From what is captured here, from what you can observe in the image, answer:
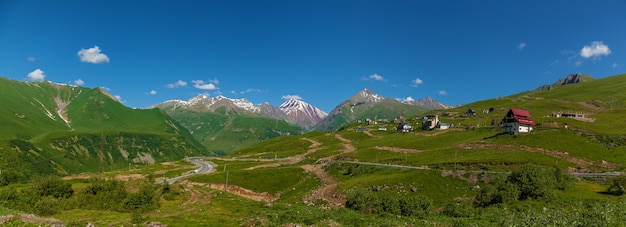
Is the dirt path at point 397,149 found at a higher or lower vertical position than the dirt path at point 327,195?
higher

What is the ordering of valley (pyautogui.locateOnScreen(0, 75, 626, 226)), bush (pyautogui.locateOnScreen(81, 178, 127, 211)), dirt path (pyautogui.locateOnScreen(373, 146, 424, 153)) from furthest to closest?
dirt path (pyautogui.locateOnScreen(373, 146, 424, 153))
bush (pyautogui.locateOnScreen(81, 178, 127, 211))
valley (pyautogui.locateOnScreen(0, 75, 626, 226))

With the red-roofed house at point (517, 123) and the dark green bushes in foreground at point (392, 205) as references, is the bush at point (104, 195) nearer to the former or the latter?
the dark green bushes in foreground at point (392, 205)

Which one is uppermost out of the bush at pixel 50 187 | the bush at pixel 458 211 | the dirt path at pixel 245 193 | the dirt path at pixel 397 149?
the dirt path at pixel 397 149

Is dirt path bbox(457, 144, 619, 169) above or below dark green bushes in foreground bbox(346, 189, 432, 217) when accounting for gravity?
above

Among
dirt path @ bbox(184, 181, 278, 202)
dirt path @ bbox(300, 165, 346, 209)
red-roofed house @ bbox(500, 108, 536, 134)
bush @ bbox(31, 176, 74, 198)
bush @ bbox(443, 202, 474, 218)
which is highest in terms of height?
red-roofed house @ bbox(500, 108, 536, 134)

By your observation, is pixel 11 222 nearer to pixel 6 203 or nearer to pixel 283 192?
pixel 6 203

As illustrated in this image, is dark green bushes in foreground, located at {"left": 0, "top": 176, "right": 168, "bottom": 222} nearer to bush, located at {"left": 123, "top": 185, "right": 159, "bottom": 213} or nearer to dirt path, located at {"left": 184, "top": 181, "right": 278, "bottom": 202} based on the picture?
bush, located at {"left": 123, "top": 185, "right": 159, "bottom": 213}

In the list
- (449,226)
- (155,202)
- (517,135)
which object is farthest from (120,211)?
(517,135)

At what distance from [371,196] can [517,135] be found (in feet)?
314

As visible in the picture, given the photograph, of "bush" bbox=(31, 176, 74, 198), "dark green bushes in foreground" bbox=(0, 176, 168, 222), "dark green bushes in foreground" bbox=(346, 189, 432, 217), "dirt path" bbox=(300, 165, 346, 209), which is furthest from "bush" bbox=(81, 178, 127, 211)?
"dark green bushes in foreground" bbox=(346, 189, 432, 217)

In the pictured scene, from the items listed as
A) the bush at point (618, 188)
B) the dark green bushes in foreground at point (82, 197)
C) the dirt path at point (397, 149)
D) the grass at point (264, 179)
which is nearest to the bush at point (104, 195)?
the dark green bushes in foreground at point (82, 197)

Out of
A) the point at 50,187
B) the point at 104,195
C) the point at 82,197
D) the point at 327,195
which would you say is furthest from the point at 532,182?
the point at 50,187

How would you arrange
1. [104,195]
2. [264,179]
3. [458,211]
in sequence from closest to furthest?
1. [458,211]
2. [104,195]
3. [264,179]

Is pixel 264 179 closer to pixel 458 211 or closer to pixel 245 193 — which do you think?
pixel 245 193
